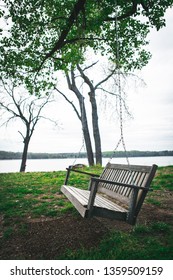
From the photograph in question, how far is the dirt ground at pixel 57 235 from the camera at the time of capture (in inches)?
131

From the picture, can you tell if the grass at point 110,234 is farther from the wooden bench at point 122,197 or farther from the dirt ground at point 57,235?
the wooden bench at point 122,197

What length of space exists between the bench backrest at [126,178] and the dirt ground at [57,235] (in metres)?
0.62

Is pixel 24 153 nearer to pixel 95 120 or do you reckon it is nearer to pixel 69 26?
pixel 95 120

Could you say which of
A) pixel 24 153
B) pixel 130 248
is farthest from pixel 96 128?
pixel 130 248

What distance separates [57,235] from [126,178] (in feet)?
5.03

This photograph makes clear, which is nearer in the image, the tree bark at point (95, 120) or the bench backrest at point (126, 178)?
the bench backrest at point (126, 178)

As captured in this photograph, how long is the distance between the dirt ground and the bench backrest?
2.02ft

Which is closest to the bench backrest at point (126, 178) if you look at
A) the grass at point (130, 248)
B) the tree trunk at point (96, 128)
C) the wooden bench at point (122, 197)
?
the wooden bench at point (122, 197)

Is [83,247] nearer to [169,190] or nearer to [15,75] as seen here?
[169,190]

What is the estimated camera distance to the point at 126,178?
4.20 metres

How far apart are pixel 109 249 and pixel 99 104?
44.9 feet

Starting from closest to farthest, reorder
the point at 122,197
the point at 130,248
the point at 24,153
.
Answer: the point at 130,248
the point at 122,197
the point at 24,153

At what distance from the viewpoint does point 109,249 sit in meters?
3.22
